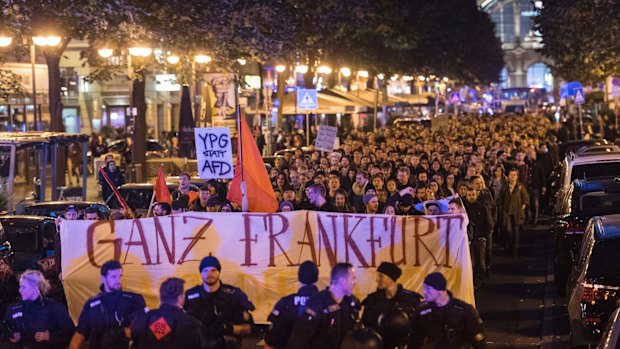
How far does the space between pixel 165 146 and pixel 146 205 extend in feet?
91.2

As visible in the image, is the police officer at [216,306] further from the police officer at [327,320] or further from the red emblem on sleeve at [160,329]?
the red emblem on sleeve at [160,329]

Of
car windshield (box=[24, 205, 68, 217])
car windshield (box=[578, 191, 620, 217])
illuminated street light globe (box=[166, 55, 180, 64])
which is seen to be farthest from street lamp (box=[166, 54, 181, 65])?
car windshield (box=[578, 191, 620, 217])

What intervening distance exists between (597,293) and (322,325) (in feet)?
12.2

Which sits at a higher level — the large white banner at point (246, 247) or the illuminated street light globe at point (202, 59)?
the illuminated street light globe at point (202, 59)

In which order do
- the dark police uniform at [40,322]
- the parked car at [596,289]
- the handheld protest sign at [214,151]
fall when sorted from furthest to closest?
1. the handheld protest sign at [214,151]
2. the parked car at [596,289]
3. the dark police uniform at [40,322]

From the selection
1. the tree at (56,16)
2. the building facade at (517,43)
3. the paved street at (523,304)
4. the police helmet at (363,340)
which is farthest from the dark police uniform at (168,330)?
the building facade at (517,43)

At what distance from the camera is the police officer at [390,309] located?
773 centimetres

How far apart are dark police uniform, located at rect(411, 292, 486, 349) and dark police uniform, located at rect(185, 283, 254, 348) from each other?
1444 millimetres

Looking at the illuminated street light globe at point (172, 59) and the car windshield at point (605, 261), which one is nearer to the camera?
the car windshield at point (605, 261)

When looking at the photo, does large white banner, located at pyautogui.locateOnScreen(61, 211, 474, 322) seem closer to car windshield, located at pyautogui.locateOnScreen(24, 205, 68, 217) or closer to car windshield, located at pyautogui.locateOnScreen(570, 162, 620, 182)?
car windshield, located at pyautogui.locateOnScreen(24, 205, 68, 217)

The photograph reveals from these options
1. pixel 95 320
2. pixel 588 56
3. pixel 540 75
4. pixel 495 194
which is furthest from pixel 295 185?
pixel 540 75

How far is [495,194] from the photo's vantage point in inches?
781

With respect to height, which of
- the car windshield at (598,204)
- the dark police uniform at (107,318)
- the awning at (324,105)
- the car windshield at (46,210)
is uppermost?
the awning at (324,105)

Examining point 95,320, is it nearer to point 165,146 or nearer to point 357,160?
point 357,160
